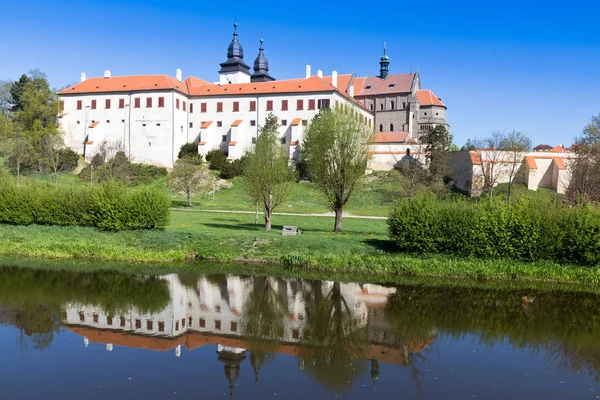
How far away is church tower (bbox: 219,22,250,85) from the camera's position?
6938cm

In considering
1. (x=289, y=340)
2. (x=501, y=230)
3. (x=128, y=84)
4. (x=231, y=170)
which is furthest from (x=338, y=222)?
(x=128, y=84)

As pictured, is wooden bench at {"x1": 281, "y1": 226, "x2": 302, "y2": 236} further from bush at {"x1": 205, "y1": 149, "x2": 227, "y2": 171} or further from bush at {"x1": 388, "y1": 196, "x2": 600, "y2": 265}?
bush at {"x1": 205, "y1": 149, "x2": 227, "y2": 171}

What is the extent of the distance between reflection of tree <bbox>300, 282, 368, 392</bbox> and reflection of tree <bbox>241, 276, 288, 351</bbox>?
739 mm

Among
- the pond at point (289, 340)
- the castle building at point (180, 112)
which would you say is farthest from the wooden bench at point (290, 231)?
the castle building at point (180, 112)

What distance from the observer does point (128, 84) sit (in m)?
60.3

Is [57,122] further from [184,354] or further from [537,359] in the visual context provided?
[537,359]

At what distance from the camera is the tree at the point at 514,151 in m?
47.6

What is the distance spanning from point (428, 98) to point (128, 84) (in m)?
39.1

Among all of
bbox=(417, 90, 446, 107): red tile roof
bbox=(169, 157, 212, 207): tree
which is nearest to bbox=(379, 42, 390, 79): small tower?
bbox=(417, 90, 446, 107): red tile roof

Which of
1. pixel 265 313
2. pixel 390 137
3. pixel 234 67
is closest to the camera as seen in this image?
pixel 265 313

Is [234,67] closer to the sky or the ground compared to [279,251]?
closer to the sky

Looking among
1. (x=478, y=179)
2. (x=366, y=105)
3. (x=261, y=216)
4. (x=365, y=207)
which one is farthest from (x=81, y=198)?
(x=366, y=105)

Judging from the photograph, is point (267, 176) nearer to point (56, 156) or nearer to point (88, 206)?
point (88, 206)

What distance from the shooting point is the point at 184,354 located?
11.8 meters
